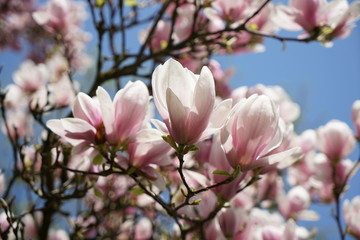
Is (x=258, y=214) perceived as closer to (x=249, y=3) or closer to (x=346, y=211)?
(x=346, y=211)

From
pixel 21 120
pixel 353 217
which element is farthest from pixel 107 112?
pixel 21 120

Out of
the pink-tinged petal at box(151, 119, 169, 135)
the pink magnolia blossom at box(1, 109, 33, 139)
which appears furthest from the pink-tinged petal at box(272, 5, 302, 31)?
the pink magnolia blossom at box(1, 109, 33, 139)

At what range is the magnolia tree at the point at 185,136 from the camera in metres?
0.78

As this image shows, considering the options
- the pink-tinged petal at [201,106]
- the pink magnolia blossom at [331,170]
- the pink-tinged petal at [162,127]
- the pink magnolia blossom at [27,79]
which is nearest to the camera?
the pink-tinged petal at [201,106]

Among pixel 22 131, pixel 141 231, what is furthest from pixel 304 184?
pixel 22 131

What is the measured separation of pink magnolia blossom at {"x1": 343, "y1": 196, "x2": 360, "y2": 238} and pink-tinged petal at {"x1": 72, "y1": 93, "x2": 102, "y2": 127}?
42.2 inches

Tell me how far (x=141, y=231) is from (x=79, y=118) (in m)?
1.66

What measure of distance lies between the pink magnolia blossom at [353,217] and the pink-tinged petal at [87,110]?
107 centimetres

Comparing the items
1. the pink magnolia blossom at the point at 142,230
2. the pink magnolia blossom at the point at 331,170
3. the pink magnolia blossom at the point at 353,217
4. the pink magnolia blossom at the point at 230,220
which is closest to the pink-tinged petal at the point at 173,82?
the pink magnolia blossom at the point at 230,220

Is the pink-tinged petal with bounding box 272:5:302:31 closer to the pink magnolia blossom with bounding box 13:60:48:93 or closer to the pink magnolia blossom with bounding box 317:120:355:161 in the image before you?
the pink magnolia blossom with bounding box 317:120:355:161

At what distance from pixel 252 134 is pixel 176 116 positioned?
171 millimetres

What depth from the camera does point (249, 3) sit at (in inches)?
59.6

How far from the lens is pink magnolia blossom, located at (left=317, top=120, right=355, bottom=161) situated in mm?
1521

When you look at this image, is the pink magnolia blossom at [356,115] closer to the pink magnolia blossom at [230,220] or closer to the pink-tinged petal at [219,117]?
the pink magnolia blossom at [230,220]
